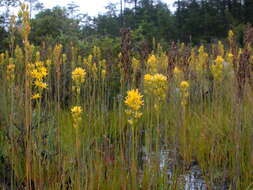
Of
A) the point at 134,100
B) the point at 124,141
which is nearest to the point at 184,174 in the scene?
the point at 124,141

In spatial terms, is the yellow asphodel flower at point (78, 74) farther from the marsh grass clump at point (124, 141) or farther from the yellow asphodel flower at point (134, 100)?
the yellow asphodel flower at point (134, 100)

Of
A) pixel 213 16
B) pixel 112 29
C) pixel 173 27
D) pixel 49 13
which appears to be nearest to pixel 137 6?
pixel 112 29

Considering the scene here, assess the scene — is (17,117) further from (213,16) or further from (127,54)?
(213,16)

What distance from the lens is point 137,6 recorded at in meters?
32.3

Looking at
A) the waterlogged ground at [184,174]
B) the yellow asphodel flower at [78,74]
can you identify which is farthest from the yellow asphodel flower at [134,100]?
the yellow asphodel flower at [78,74]

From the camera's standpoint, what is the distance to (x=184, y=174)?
5.94 feet

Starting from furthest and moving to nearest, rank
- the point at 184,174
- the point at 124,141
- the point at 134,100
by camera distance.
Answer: the point at 184,174 < the point at 124,141 < the point at 134,100

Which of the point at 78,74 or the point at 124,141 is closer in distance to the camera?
the point at 124,141

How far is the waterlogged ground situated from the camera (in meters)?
1.78

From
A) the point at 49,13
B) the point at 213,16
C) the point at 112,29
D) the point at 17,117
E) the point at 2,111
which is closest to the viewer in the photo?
the point at 17,117

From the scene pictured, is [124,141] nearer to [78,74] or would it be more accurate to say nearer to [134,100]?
[134,100]

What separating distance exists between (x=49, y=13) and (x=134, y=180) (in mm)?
12451

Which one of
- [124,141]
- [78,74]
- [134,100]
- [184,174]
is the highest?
[78,74]

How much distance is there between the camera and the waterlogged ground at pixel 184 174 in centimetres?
178
